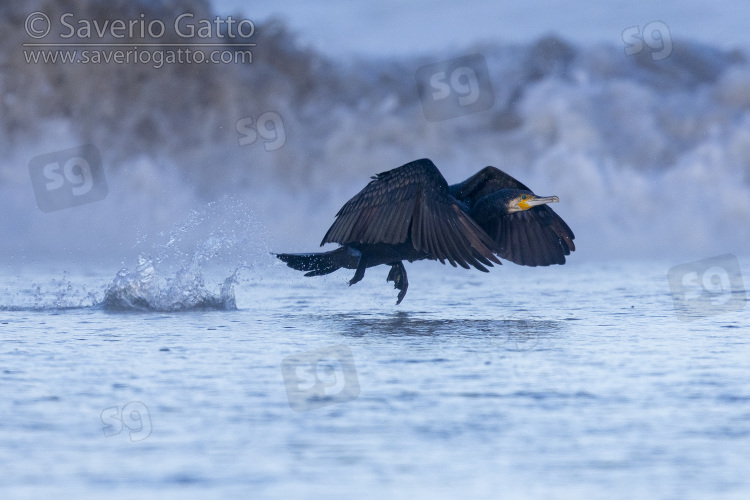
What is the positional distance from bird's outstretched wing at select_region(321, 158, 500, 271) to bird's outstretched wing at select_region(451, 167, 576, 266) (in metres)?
1.27

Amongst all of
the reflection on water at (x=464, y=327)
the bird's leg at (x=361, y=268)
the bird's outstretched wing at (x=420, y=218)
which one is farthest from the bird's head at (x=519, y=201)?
the bird's leg at (x=361, y=268)

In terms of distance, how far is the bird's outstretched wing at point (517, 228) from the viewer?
38.0ft

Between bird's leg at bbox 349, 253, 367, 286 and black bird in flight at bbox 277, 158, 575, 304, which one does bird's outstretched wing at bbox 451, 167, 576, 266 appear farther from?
bird's leg at bbox 349, 253, 367, 286

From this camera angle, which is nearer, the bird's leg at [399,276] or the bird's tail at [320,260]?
the bird's tail at [320,260]

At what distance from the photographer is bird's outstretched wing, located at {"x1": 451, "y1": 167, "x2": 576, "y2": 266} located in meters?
11.6

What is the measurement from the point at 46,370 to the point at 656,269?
45.4 ft

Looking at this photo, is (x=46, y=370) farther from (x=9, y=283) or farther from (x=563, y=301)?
(x=9, y=283)

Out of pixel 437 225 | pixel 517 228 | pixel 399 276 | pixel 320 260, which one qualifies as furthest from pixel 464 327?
pixel 320 260

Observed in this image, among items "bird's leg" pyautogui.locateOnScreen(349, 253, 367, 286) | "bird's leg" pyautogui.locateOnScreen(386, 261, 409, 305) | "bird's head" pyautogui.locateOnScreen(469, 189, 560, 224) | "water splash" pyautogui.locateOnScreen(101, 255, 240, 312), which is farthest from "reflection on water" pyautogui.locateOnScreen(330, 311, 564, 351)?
"water splash" pyautogui.locateOnScreen(101, 255, 240, 312)

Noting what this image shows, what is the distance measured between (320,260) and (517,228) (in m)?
2.16

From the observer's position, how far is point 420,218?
1003 centimetres

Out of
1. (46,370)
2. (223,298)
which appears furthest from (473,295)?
(46,370)

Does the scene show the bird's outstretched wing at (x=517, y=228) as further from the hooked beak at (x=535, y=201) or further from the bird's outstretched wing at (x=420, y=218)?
the bird's outstretched wing at (x=420, y=218)

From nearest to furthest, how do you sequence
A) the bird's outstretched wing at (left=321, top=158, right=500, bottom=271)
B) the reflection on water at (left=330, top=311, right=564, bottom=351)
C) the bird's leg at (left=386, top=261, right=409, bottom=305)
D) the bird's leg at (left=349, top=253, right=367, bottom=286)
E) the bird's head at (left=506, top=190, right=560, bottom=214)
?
the reflection on water at (left=330, top=311, right=564, bottom=351) → the bird's outstretched wing at (left=321, top=158, right=500, bottom=271) → the bird's head at (left=506, top=190, right=560, bottom=214) → the bird's leg at (left=349, top=253, right=367, bottom=286) → the bird's leg at (left=386, top=261, right=409, bottom=305)
